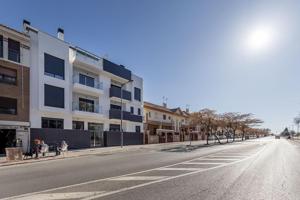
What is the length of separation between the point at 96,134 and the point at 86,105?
4390 millimetres

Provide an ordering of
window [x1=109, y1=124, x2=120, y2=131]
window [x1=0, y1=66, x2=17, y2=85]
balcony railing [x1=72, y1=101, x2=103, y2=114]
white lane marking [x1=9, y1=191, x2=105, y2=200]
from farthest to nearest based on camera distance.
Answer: window [x1=109, y1=124, x2=120, y2=131]
balcony railing [x1=72, y1=101, x2=103, y2=114]
window [x1=0, y1=66, x2=17, y2=85]
white lane marking [x1=9, y1=191, x2=105, y2=200]

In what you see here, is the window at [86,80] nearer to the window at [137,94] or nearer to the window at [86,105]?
the window at [86,105]

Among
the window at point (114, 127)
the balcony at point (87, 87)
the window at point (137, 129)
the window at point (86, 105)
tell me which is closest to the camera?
the balcony at point (87, 87)

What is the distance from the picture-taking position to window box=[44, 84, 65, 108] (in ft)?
107

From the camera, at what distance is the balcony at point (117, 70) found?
4359cm

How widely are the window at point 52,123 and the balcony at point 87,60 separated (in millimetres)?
7178

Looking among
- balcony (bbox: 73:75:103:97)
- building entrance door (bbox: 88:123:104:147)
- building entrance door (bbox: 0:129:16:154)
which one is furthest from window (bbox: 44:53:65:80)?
building entrance door (bbox: 88:123:104:147)

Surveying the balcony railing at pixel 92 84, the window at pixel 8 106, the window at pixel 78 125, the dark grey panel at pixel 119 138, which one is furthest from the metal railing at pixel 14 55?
the dark grey panel at pixel 119 138

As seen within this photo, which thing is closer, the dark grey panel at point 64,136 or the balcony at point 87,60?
the dark grey panel at point 64,136

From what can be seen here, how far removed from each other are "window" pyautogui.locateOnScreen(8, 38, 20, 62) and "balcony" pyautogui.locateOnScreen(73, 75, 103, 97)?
8631mm

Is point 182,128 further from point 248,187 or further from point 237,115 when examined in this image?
point 248,187

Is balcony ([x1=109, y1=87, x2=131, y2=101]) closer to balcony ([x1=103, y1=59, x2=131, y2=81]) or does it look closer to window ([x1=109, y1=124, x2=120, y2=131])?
balcony ([x1=103, y1=59, x2=131, y2=81])

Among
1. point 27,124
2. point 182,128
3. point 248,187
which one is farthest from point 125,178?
point 182,128

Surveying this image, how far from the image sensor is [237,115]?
81.6m
